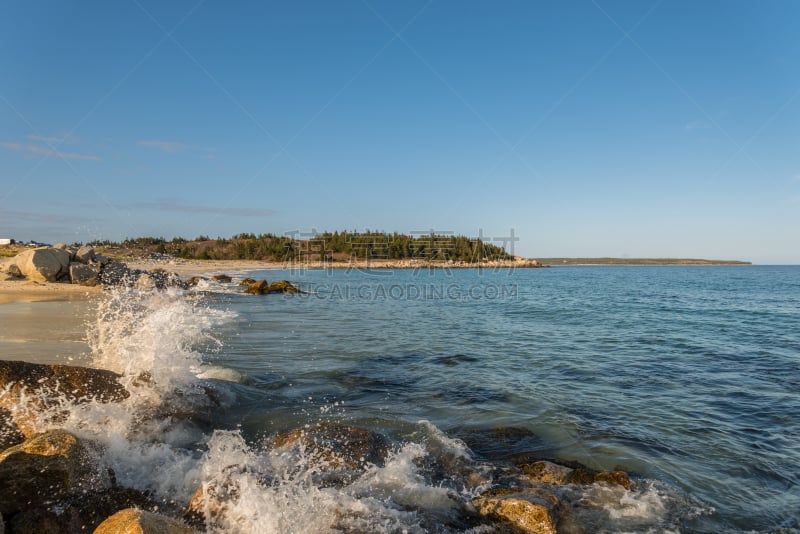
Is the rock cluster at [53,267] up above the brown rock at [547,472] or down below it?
above

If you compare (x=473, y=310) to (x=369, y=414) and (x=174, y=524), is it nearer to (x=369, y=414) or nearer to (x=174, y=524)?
(x=369, y=414)

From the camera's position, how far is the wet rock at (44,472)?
429 centimetres

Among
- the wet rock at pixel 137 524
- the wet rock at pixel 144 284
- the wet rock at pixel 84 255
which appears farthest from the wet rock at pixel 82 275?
the wet rock at pixel 137 524

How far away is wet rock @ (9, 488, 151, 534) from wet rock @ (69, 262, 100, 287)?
26350mm

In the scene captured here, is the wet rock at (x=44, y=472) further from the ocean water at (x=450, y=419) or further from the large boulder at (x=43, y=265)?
the large boulder at (x=43, y=265)

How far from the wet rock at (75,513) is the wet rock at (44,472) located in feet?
0.45

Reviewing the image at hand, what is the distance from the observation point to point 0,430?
5504 millimetres

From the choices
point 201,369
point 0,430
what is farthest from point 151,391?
point 201,369

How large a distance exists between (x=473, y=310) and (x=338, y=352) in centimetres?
1584

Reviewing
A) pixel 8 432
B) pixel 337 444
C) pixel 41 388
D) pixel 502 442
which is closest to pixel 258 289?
pixel 41 388

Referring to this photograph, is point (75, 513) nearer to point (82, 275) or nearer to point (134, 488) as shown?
point (134, 488)

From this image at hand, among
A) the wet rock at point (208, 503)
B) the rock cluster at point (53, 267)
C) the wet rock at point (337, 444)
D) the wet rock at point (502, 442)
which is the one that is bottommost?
the wet rock at point (502, 442)

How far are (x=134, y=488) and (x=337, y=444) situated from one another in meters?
2.66

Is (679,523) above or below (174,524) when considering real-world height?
below
